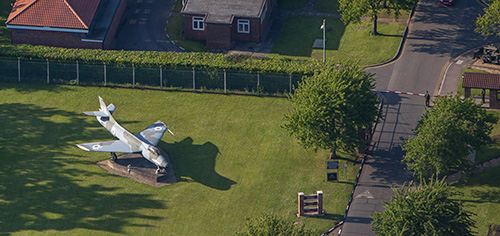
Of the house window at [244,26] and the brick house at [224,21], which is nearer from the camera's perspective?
the brick house at [224,21]

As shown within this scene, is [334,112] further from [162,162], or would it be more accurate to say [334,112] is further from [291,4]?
[291,4]

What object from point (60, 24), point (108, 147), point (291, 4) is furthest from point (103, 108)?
point (291, 4)

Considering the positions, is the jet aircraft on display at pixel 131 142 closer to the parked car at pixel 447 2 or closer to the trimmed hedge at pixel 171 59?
the trimmed hedge at pixel 171 59

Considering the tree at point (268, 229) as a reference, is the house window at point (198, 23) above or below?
above

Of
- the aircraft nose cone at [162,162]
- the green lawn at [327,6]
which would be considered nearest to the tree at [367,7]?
the green lawn at [327,6]

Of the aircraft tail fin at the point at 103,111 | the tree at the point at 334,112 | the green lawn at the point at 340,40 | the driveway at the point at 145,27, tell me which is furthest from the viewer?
the driveway at the point at 145,27
